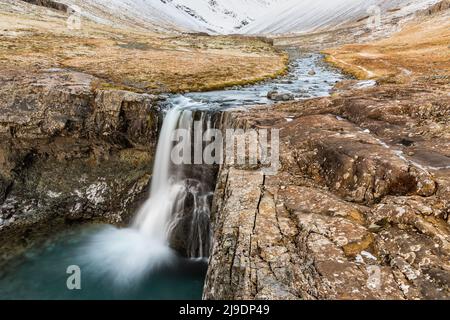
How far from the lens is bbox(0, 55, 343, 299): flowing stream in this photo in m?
18.0

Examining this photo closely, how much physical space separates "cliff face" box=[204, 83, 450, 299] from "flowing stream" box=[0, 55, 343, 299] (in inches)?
223

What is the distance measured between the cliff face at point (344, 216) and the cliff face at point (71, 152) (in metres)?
11.3

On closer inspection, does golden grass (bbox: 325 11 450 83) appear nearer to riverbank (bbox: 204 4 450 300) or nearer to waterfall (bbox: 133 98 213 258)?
riverbank (bbox: 204 4 450 300)

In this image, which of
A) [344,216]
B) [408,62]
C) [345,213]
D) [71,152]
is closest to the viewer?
[344,216]

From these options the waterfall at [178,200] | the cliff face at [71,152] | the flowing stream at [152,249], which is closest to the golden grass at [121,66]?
the cliff face at [71,152]

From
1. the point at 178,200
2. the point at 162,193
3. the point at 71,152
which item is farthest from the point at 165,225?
the point at 71,152

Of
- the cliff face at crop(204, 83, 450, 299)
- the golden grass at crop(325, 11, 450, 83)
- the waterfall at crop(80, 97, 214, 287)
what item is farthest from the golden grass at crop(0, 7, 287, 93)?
the cliff face at crop(204, 83, 450, 299)

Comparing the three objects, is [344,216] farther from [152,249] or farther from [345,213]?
[152,249]

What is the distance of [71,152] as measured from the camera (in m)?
25.1

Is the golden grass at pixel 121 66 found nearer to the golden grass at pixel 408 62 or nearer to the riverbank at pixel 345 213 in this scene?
the golden grass at pixel 408 62

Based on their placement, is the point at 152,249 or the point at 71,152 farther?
the point at 71,152

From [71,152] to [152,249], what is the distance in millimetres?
10412

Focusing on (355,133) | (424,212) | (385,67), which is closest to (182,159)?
(355,133)

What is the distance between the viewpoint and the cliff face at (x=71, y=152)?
23.4 m
